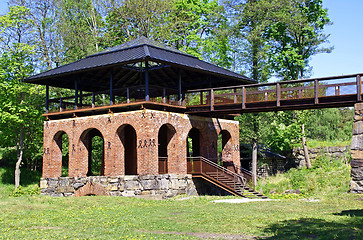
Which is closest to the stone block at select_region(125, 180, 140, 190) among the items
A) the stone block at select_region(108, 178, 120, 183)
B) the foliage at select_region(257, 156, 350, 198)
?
the stone block at select_region(108, 178, 120, 183)

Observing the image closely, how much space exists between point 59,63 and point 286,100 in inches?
1022

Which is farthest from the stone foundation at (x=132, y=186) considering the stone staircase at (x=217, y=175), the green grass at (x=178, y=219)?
the green grass at (x=178, y=219)

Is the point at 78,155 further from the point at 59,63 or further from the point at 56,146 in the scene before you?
the point at 59,63

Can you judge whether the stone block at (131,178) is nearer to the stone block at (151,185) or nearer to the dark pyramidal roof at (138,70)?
the stone block at (151,185)

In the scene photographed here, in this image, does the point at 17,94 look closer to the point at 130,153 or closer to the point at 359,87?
the point at 130,153

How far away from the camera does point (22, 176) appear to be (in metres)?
41.2

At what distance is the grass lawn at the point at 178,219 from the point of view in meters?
13.0

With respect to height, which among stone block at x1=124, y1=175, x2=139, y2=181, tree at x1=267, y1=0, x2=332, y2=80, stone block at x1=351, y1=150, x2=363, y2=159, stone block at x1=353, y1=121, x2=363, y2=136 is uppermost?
tree at x1=267, y1=0, x2=332, y2=80

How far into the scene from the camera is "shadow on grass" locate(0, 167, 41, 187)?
3984 cm

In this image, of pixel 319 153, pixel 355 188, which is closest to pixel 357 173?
pixel 355 188

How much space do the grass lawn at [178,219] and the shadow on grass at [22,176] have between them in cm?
1950

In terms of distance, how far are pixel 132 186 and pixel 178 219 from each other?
30.8ft

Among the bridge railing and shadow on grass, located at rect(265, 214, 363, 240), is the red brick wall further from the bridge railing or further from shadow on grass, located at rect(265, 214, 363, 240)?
shadow on grass, located at rect(265, 214, 363, 240)

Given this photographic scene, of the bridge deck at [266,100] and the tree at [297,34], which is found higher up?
the tree at [297,34]
